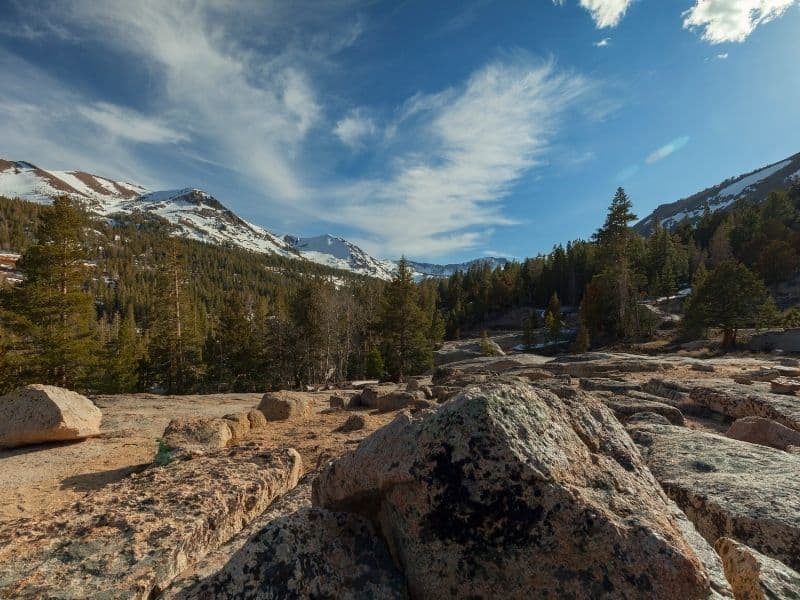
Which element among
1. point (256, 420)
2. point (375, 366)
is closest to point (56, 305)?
point (256, 420)

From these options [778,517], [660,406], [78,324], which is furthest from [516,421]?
[78,324]

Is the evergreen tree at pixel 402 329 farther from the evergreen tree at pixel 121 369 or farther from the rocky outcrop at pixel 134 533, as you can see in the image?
the rocky outcrop at pixel 134 533

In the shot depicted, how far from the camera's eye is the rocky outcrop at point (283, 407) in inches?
536

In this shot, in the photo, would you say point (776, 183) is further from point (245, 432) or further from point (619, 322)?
point (245, 432)

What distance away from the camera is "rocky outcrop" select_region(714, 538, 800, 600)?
222 centimetres


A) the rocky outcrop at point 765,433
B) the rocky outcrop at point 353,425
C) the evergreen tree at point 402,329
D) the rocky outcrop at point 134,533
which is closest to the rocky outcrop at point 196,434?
the rocky outcrop at point 134,533

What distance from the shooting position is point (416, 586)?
7.85ft

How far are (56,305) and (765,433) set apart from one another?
2930cm

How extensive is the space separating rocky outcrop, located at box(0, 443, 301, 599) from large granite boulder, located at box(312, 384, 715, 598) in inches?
78.1

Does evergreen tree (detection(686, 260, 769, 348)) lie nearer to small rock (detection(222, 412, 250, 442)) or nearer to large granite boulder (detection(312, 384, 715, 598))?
small rock (detection(222, 412, 250, 442))

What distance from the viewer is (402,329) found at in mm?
37438

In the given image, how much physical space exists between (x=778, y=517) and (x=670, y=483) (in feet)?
3.08

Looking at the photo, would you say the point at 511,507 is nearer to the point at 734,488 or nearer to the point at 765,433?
the point at 734,488

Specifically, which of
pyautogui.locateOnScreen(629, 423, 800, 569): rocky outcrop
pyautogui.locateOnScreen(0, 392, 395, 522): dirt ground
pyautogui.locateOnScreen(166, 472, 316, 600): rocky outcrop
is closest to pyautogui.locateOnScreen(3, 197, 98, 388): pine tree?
pyautogui.locateOnScreen(0, 392, 395, 522): dirt ground
